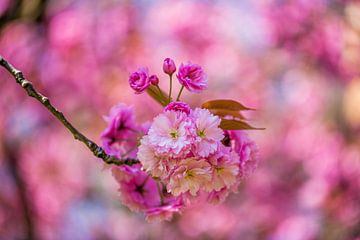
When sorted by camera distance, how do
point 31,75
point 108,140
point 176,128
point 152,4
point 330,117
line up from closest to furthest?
point 176,128 < point 108,140 < point 31,75 < point 330,117 < point 152,4

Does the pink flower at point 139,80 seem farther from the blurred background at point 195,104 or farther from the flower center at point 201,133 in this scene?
the blurred background at point 195,104

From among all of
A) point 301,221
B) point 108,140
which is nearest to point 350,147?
point 301,221

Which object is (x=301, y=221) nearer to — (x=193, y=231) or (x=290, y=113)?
(x=193, y=231)

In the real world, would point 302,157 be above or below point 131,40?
below

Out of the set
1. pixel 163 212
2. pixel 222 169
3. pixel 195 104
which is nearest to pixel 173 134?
pixel 222 169

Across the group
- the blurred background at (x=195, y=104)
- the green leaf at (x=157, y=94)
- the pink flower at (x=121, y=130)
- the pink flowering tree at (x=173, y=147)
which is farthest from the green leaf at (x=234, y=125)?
the blurred background at (x=195, y=104)

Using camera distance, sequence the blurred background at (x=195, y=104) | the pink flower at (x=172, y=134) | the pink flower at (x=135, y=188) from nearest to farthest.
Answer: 1. the pink flower at (x=172, y=134)
2. the pink flower at (x=135, y=188)
3. the blurred background at (x=195, y=104)

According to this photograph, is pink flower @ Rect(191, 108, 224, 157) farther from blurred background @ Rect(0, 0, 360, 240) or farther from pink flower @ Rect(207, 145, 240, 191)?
blurred background @ Rect(0, 0, 360, 240)

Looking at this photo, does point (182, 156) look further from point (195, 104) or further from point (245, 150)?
point (195, 104)
